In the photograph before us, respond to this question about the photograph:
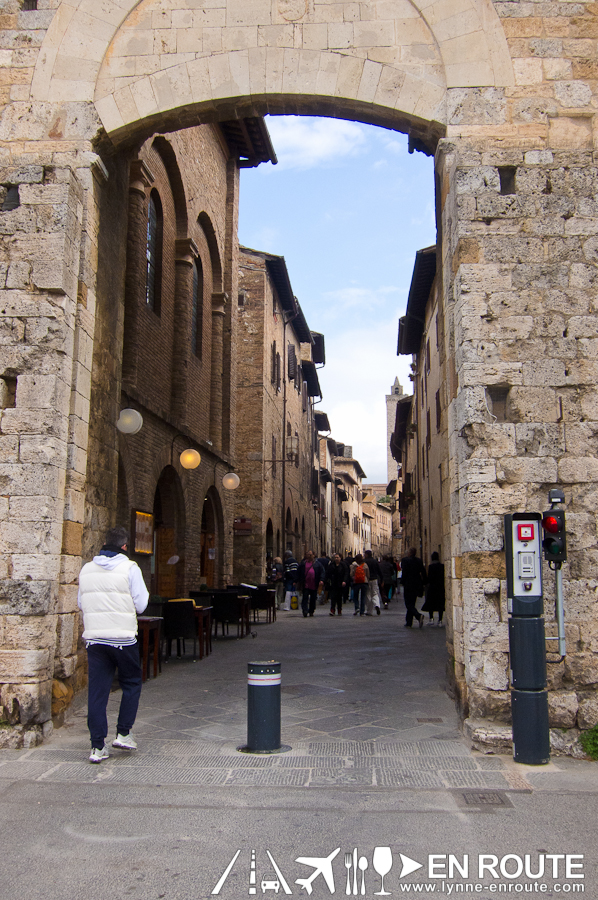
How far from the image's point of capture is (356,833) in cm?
385

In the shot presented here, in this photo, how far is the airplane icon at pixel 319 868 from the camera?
328cm

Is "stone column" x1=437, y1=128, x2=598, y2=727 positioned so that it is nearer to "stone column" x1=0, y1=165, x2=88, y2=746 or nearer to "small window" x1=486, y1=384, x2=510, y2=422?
"small window" x1=486, y1=384, x2=510, y2=422

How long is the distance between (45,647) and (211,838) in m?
2.67

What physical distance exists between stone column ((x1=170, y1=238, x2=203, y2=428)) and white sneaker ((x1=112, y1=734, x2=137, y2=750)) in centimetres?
900

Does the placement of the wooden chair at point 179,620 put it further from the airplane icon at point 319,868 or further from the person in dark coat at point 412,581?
the airplane icon at point 319,868

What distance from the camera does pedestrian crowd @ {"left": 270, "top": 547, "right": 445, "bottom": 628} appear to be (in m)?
14.7

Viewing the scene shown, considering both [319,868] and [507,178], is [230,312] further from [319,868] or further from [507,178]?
[319,868]

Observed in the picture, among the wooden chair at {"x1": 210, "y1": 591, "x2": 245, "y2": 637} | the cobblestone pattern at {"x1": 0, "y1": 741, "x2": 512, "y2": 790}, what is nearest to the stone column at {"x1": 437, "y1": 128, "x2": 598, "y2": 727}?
the cobblestone pattern at {"x1": 0, "y1": 741, "x2": 512, "y2": 790}

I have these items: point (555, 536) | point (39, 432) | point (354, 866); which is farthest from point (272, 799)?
point (39, 432)

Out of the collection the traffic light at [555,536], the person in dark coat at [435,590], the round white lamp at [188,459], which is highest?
the round white lamp at [188,459]

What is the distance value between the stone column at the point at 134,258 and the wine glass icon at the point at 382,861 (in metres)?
8.79

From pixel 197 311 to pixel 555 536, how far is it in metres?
12.1

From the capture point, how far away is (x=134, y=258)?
11.7m

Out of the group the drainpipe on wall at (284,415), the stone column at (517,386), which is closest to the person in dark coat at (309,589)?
the drainpipe on wall at (284,415)
